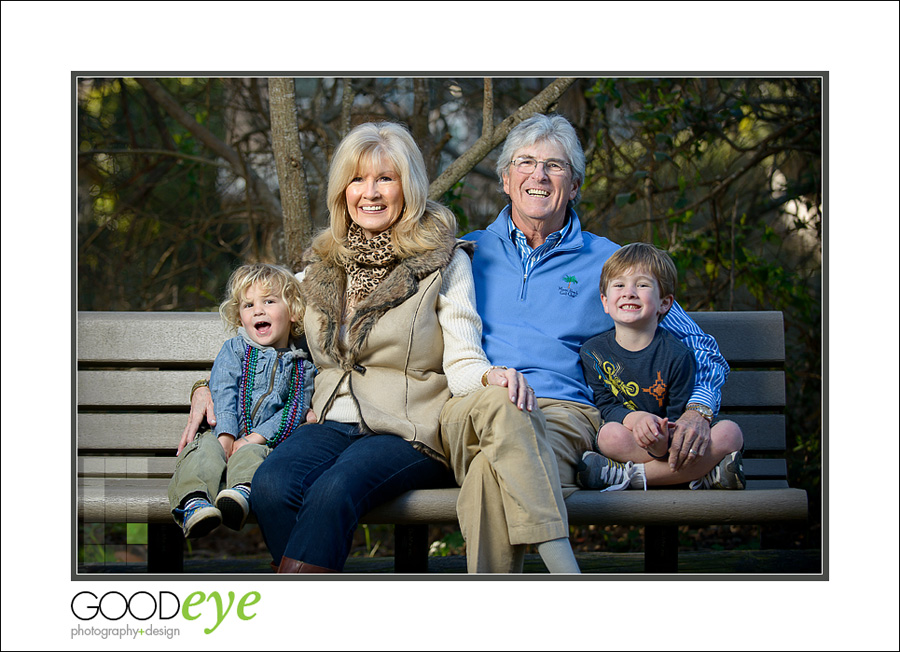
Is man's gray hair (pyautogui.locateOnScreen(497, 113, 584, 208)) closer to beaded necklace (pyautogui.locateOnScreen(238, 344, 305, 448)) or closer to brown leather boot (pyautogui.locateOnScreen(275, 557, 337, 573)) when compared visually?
beaded necklace (pyautogui.locateOnScreen(238, 344, 305, 448))

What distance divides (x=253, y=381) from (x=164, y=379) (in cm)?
56

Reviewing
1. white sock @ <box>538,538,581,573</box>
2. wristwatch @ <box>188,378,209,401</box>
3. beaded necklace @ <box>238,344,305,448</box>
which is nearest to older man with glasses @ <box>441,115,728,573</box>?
white sock @ <box>538,538,581,573</box>

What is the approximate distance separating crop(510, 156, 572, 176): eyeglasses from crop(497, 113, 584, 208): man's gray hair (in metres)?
0.04

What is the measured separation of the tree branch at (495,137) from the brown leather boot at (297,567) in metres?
2.13

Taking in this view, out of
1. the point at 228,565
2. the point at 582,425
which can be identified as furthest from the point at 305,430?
the point at 228,565

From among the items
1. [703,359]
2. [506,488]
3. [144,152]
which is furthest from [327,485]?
[144,152]

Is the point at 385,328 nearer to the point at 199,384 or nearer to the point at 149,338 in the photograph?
the point at 199,384

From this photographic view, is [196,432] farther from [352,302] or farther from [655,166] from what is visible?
[655,166]

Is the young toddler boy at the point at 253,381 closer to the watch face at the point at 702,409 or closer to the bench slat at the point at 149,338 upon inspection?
the bench slat at the point at 149,338

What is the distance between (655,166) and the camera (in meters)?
4.66

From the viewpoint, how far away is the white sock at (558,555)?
7.68ft

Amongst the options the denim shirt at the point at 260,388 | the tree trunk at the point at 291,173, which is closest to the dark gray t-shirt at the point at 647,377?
the denim shirt at the point at 260,388

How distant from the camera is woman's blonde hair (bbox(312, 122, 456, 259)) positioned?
9.20 ft

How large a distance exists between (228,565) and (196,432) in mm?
1143
